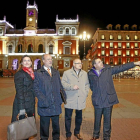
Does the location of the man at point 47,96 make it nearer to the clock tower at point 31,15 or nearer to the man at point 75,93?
the man at point 75,93

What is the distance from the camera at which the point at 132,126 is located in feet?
16.6

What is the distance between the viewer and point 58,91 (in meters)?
3.88

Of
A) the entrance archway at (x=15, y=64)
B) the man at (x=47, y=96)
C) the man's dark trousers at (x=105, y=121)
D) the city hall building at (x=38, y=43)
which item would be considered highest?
the city hall building at (x=38, y=43)

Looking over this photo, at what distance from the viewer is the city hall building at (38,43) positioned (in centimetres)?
4616

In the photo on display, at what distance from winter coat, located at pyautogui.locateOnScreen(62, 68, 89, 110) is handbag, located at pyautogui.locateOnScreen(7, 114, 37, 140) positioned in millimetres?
1220

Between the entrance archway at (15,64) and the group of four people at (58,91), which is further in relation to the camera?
the entrance archway at (15,64)

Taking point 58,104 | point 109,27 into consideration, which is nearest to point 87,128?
point 58,104

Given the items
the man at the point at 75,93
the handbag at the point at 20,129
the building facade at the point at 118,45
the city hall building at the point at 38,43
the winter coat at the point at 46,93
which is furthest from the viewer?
the building facade at the point at 118,45

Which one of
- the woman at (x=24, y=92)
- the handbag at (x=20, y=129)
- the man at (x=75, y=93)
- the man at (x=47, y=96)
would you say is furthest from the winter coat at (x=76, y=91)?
the handbag at (x=20, y=129)

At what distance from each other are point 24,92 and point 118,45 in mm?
51864

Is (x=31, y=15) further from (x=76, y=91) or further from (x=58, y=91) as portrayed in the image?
(x=58, y=91)

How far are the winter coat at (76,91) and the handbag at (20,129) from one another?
1220 mm

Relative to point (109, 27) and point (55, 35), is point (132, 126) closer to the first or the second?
point (55, 35)

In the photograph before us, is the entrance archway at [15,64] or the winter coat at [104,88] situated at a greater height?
the entrance archway at [15,64]
